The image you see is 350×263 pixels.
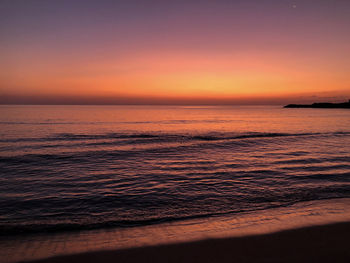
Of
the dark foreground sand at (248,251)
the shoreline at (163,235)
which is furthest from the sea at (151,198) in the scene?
the dark foreground sand at (248,251)

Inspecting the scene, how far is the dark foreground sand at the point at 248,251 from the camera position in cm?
439

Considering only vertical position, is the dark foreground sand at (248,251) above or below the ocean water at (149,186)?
above

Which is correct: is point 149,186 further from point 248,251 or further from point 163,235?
point 248,251

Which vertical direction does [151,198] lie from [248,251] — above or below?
below

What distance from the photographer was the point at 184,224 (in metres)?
6.30

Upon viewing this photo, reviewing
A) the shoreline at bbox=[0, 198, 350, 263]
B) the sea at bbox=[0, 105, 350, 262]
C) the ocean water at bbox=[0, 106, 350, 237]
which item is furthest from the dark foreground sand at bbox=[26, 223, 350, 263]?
the ocean water at bbox=[0, 106, 350, 237]

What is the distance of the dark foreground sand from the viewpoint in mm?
4391

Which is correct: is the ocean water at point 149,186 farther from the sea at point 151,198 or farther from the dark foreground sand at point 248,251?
the dark foreground sand at point 248,251

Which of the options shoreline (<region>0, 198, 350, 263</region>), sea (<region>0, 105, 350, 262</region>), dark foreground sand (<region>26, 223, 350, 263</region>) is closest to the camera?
dark foreground sand (<region>26, 223, 350, 263</region>)

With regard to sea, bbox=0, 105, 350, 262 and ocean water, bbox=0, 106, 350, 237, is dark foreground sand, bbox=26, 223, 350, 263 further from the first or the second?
ocean water, bbox=0, 106, 350, 237

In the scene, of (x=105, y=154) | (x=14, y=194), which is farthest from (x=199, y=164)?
(x=14, y=194)

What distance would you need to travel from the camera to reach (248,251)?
467 centimetres

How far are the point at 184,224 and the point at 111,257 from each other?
7.80ft

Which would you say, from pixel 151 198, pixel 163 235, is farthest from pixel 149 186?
pixel 163 235
